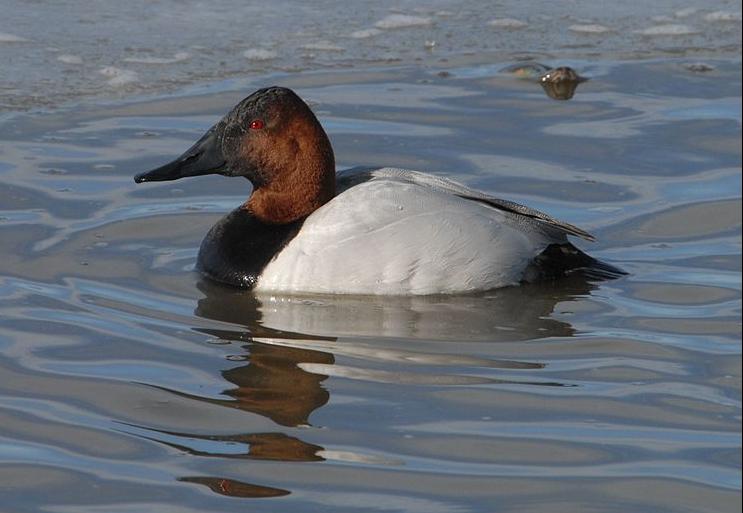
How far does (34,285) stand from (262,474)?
84.9 inches

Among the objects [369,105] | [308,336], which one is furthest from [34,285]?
[369,105]

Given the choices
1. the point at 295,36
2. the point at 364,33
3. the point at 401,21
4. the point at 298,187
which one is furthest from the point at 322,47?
the point at 298,187

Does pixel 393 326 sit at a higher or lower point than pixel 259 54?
lower

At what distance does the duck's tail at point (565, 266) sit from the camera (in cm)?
665

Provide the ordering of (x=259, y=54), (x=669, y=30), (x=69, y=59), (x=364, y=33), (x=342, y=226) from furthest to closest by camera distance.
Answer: (x=669, y=30)
(x=364, y=33)
(x=259, y=54)
(x=69, y=59)
(x=342, y=226)

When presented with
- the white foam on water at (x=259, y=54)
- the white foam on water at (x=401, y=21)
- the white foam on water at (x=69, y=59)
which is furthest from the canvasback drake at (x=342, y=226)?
the white foam on water at (x=401, y=21)

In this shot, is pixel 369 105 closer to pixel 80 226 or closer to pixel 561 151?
pixel 561 151

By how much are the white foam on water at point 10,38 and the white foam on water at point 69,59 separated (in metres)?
0.34

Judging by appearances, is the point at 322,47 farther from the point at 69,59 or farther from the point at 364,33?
the point at 69,59

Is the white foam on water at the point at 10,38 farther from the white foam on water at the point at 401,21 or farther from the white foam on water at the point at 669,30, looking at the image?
the white foam on water at the point at 669,30

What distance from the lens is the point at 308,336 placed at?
587 cm

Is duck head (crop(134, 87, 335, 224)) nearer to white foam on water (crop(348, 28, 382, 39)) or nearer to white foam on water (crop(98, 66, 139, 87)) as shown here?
white foam on water (crop(98, 66, 139, 87))

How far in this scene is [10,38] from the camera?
30.5 ft

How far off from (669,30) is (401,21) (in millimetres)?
1673
